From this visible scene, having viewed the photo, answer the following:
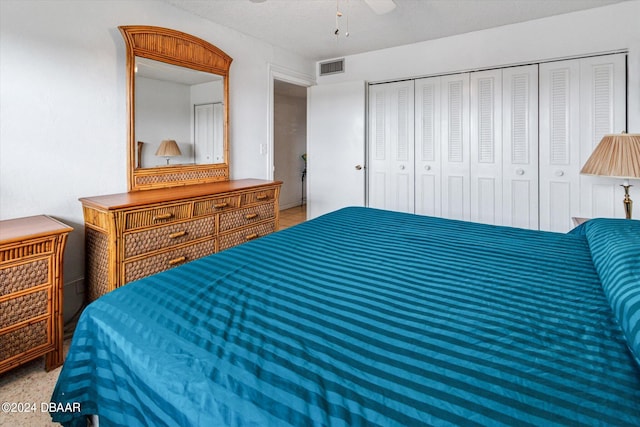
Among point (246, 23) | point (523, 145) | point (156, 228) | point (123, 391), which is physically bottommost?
point (123, 391)

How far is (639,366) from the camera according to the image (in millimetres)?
740

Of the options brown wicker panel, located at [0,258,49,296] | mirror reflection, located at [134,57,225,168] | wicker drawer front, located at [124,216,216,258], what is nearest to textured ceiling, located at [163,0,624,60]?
mirror reflection, located at [134,57,225,168]

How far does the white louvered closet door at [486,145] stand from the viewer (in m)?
3.67

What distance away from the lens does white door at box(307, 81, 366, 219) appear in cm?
443

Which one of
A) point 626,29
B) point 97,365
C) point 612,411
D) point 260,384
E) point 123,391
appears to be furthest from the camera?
point 626,29

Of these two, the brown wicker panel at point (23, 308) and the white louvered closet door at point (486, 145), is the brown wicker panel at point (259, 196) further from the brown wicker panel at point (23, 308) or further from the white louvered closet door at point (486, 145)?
the white louvered closet door at point (486, 145)

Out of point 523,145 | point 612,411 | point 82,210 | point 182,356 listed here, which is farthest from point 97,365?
point 523,145

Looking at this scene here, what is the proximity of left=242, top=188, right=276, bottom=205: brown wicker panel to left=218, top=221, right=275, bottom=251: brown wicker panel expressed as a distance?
0.23m

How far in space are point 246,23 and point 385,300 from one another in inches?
128

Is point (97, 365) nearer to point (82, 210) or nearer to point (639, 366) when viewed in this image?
point (639, 366)

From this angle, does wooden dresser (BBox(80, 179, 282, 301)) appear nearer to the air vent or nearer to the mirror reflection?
the mirror reflection

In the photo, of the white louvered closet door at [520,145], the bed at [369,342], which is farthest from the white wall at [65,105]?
the white louvered closet door at [520,145]

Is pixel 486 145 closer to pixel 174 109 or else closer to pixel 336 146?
pixel 336 146

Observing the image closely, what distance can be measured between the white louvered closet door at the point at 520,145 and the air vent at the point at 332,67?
1.98 meters
